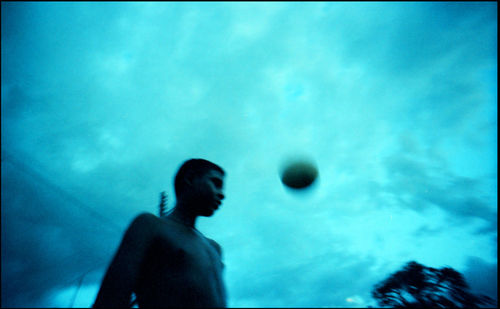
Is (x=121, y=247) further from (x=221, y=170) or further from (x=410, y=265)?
(x=410, y=265)

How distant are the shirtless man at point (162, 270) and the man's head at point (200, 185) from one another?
0.21 meters

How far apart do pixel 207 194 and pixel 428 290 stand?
2841 centimetres

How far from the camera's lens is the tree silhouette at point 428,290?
18922mm

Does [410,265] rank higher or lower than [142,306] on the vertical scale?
higher

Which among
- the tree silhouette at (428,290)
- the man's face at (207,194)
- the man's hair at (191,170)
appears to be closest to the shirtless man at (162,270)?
the man's face at (207,194)

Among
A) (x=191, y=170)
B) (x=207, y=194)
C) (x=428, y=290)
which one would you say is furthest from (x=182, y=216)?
(x=428, y=290)

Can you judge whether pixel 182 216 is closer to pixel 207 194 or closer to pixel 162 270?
pixel 207 194

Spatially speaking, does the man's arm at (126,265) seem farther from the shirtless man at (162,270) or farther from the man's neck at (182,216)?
the man's neck at (182,216)

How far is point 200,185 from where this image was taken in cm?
188

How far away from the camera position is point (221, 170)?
2.13 meters

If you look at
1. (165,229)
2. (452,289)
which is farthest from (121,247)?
(452,289)

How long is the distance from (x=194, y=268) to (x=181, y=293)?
175 mm

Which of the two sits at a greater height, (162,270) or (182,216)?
(182,216)

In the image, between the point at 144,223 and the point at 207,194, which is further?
the point at 207,194
